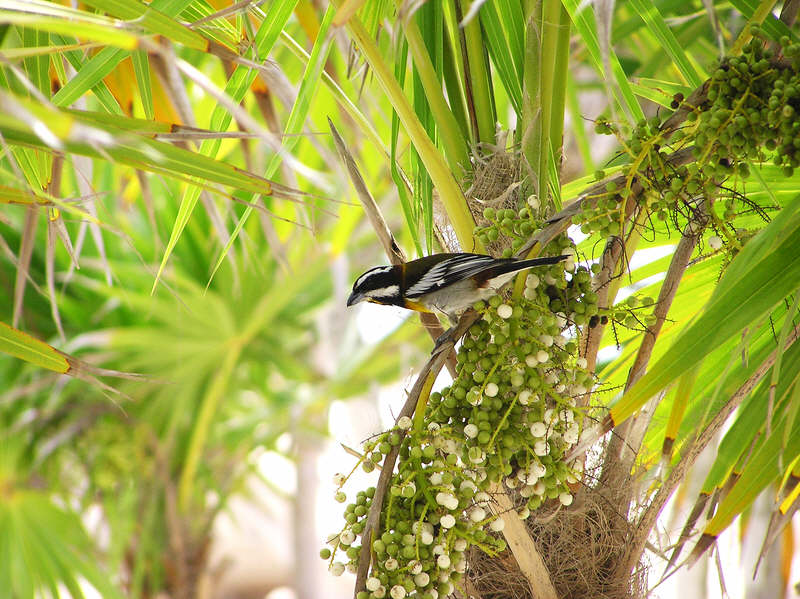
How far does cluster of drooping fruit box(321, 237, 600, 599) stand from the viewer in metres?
0.59

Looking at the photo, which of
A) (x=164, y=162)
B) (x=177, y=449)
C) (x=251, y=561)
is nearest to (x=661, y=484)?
(x=164, y=162)

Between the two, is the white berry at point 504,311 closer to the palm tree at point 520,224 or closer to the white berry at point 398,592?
the palm tree at point 520,224

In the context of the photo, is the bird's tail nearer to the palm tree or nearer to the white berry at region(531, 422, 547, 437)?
the palm tree

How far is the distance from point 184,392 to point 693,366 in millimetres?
1824

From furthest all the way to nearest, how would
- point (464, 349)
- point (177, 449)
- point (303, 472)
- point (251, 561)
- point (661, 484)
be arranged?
1. point (251, 561)
2. point (303, 472)
3. point (177, 449)
4. point (661, 484)
5. point (464, 349)

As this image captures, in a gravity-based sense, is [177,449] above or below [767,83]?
above

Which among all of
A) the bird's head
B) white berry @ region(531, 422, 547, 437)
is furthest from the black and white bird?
white berry @ region(531, 422, 547, 437)

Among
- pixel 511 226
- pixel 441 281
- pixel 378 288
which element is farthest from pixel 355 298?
pixel 511 226

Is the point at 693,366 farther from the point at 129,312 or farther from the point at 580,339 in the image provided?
the point at 129,312

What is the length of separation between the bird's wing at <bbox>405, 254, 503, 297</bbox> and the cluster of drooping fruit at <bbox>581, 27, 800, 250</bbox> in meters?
0.12

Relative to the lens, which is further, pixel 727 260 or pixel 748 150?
pixel 727 260

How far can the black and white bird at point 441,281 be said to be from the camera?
677 millimetres

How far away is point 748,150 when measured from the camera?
55cm

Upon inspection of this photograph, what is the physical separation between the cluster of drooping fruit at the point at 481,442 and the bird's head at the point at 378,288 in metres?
0.24
